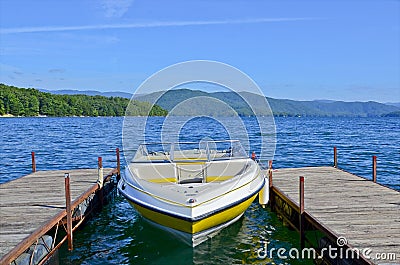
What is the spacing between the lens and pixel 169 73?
9.62m

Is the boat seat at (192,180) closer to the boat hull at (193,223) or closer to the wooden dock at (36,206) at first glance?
the boat hull at (193,223)

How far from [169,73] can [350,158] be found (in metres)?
20.1

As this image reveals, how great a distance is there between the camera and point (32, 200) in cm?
1020

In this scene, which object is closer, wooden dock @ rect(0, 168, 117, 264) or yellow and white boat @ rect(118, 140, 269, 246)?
wooden dock @ rect(0, 168, 117, 264)

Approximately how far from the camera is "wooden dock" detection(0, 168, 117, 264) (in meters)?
7.20

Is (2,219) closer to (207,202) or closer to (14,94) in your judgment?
(207,202)

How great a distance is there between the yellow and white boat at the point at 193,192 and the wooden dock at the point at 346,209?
106 cm

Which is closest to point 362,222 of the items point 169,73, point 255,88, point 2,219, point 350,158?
point 255,88

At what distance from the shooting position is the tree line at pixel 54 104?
106750 millimetres

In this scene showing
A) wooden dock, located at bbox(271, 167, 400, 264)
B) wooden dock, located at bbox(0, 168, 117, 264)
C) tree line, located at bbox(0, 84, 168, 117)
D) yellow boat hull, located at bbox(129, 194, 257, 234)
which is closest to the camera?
wooden dock, located at bbox(271, 167, 400, 264)

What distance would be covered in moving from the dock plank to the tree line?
94521 millimetres

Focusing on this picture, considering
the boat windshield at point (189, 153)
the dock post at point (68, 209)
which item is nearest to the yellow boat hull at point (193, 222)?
the dock post at point (68, 209)

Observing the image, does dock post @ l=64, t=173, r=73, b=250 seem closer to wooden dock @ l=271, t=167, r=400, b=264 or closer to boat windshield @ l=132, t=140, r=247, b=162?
boat windshield @ l=132, t=140, r=247, b=162

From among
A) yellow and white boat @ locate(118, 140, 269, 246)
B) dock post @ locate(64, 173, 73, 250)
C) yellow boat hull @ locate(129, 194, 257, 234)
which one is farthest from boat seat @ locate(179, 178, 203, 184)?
dock post @ locate(64, 173, 73, 250)
